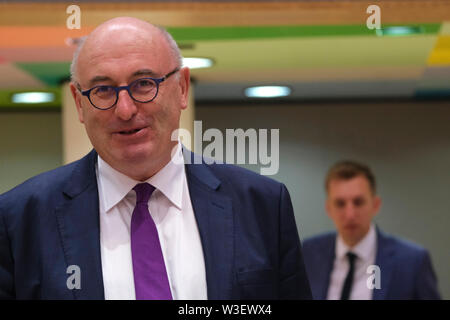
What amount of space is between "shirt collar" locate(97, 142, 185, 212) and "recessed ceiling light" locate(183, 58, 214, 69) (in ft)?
5.11

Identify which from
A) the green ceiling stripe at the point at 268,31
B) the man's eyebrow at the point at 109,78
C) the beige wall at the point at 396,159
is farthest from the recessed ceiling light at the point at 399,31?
the man's eyebrow at the point at 109,78

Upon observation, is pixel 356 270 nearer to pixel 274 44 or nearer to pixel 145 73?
pixel 274 44

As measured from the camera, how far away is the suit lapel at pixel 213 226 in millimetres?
848

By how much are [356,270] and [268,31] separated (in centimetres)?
85

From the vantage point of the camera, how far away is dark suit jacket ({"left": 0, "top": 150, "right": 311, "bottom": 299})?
838 mm

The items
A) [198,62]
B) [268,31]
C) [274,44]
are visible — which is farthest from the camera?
[198,62]

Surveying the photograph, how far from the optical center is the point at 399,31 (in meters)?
2.23

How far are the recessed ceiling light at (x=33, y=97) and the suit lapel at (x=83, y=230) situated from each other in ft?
1.46

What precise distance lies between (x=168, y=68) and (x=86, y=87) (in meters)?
0.11

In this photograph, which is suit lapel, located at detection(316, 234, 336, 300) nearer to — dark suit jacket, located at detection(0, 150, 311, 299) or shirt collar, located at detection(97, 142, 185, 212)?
dark suit jacket, located at detection(0, 150, 311, 299)

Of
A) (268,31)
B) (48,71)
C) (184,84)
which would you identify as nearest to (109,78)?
(184,84)

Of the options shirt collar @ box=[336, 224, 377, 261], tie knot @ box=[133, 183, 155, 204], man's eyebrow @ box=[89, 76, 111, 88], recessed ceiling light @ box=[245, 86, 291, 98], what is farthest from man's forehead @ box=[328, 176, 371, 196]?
man's eyebrow @ box=[89, 76, 111, 88]
